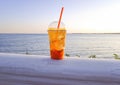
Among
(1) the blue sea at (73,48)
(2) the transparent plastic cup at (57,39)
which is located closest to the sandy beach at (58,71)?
(2) the transparent plastic cup at (57,39)

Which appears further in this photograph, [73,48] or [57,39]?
[73,48]

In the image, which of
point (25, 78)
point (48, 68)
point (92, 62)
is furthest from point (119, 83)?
point (25, 78)

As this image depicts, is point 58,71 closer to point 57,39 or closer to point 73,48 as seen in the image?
point 57,39

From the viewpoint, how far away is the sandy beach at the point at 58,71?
1099mm

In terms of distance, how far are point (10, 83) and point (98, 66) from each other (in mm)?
420

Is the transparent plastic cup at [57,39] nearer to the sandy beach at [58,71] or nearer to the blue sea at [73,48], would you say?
the sandy beach at [58,71]

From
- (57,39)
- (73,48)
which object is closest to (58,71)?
(57,39)

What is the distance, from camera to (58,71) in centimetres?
116

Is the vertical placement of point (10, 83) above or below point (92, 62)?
below

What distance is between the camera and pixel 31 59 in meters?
1.35

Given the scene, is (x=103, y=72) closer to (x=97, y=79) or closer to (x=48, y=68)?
(x=97, y=79)

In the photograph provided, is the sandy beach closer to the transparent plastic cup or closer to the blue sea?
the transparent plastic cup

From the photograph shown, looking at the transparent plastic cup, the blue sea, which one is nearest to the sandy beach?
the transparent plastic cup

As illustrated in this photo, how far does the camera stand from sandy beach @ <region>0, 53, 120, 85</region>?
1099 millimetres
